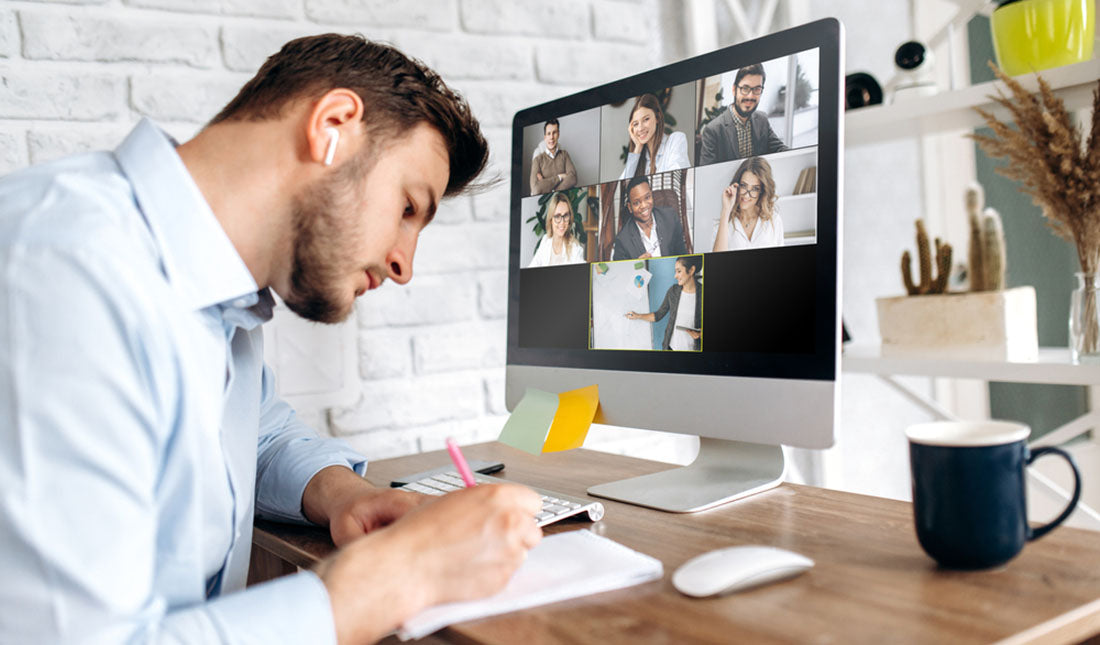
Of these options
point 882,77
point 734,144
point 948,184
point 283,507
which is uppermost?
point 882,77

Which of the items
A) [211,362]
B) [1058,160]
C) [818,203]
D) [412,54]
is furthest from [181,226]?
[1058,160]

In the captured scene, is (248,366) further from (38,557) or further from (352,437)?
(352,437)

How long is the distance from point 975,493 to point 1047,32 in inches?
44.5

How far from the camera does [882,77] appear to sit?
7.41 ft

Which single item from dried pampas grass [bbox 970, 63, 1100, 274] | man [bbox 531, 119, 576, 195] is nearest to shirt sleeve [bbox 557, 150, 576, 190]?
man [bbox 531, 119, 576, 195]

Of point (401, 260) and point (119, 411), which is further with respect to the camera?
point (401, 260)

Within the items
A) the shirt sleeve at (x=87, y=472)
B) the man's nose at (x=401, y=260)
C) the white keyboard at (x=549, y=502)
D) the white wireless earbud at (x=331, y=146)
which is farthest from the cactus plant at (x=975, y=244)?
the shirt sleeve at (x=87, y=472)

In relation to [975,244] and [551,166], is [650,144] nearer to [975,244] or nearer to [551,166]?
[551,166]

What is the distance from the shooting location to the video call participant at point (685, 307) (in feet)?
3.26

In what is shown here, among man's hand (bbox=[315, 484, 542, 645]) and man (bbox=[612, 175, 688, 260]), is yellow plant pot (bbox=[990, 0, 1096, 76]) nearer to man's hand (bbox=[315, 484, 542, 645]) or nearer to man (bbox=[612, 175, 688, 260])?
man (bbox=[612, 175, 688, 260])

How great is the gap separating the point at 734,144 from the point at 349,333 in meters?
0.77

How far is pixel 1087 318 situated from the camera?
1.47m

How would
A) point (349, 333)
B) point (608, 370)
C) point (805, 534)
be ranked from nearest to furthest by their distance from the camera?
point (805, 534) → point (608, 370) → point (349, 333)

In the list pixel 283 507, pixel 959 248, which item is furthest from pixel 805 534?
pixel 959 248
